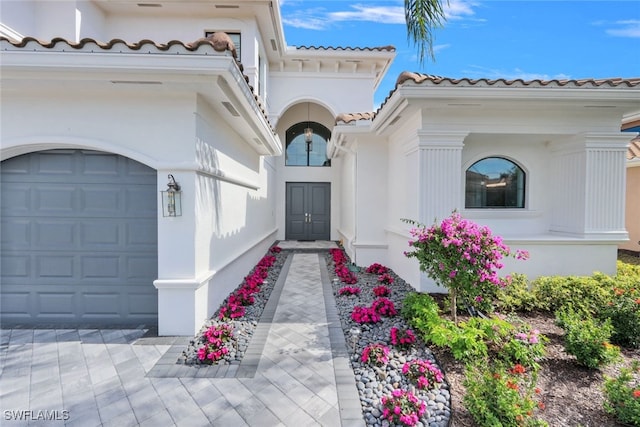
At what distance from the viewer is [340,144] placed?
8.72 m

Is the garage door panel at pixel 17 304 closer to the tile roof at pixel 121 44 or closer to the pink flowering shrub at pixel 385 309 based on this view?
the tile roof at pixel 121 44

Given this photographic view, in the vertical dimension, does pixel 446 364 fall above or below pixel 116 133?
below

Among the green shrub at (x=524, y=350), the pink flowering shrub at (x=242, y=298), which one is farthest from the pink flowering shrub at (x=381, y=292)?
the pink flowering shrub at (x=242, y=298)

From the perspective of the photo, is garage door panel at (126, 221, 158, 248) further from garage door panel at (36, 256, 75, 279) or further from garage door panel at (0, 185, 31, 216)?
garage door panel at (0, 185, 31, 216)

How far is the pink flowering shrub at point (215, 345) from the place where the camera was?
3.31 m

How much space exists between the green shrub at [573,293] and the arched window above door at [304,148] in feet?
31.5

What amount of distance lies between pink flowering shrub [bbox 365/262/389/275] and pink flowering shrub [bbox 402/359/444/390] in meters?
3.93

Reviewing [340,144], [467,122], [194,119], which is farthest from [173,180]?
[340,144]

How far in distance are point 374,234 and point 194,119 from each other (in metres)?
5.31

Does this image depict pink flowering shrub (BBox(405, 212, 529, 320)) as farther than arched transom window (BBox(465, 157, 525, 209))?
No

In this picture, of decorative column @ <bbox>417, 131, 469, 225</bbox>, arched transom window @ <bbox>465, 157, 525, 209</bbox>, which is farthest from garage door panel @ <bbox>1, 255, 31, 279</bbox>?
arched transom window @ <bbox>465, 157, 525, 209</bbox>

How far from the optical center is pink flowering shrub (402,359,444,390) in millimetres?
2818

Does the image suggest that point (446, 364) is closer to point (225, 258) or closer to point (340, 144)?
point (225, 258)

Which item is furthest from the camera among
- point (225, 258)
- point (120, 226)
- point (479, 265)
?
point (225, 258)
